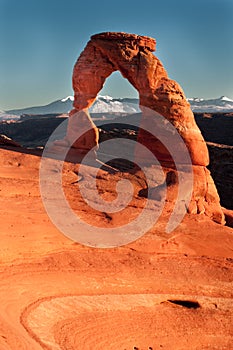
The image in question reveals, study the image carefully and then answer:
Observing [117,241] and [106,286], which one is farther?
[117,241]

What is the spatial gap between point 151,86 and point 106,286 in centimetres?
775

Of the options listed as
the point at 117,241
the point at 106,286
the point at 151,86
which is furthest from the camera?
the point at 151,86

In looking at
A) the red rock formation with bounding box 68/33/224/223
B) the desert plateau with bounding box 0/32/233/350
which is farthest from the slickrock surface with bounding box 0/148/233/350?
the red rock formation with bounding box 68/33/224/223

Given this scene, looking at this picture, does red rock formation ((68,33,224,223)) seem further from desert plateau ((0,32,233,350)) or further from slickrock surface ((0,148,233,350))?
slickrock surface ((0,148,233,350))

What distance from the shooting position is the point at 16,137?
75188 mm

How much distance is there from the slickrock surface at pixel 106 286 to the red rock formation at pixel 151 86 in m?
2.99

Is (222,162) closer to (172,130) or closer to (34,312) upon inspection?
(172,130)

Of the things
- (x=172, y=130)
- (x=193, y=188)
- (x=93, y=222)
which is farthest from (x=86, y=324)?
(x=172, y=130)

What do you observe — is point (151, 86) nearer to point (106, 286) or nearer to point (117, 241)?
point (117, 241)

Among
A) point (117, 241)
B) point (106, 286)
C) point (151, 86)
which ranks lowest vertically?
point (106, 286)

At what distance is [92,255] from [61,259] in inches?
26.3

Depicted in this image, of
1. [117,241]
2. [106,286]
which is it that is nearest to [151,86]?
[117,241]

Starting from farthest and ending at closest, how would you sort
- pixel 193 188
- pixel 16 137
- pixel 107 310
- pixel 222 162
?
1. pixel 16 137
2. pixel 222 162
3. pixel 193 188
4. pixel 107 310

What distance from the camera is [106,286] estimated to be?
6.42 meters
